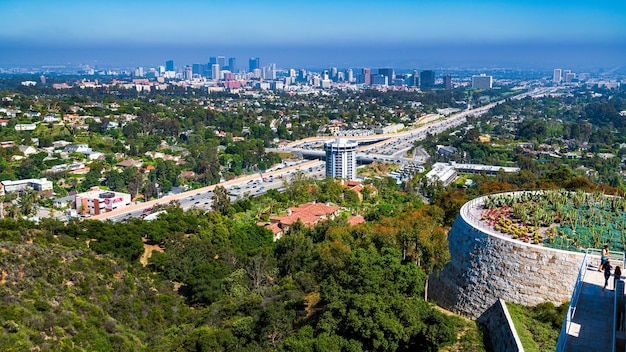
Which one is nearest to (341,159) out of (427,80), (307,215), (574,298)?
(307,215)

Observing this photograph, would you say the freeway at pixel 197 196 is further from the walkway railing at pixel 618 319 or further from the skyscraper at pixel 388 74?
the skyscraper at pixel 388 74

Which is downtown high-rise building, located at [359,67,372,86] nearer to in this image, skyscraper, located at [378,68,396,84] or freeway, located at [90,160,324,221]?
skyscraper, located at [378,68,396,84]

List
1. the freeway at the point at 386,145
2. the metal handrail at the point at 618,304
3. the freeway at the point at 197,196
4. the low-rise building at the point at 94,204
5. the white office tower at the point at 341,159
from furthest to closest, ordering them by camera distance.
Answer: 1. the freeway at the point at 386,145
2. the white office tower at the point at 341,159
3. the low-rise building at the point at 94,204
4. the freeway at the point at 197,196
5. the metal handrail at the point at 618,304

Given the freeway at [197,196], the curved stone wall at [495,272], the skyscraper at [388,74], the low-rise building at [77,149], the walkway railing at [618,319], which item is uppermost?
the skyscraper at [388,74]

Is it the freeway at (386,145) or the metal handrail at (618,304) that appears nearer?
the metal handrail at (618,304)

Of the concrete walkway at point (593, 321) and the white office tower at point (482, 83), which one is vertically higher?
the white office tower at point (482, 83)

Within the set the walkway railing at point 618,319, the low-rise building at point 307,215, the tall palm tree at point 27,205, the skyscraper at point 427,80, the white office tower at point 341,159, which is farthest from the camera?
the skyscraper at point 427,80

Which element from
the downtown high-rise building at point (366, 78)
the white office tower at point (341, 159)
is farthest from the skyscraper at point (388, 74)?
the white office tower at point (341, 159)

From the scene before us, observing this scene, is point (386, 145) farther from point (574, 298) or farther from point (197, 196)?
point (574, 298)
